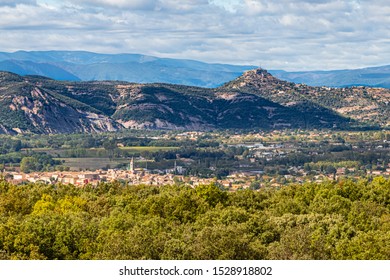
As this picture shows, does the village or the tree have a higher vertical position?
the village

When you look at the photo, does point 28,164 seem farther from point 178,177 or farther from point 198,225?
point 198,225

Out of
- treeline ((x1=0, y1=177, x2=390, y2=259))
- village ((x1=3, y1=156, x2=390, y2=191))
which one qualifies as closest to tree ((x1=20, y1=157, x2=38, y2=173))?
village ((x1=3, y1=156, x2=390, y2=191))

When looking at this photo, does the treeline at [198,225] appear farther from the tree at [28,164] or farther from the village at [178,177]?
the tree at [28,164]

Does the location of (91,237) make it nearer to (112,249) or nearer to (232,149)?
(112,249)

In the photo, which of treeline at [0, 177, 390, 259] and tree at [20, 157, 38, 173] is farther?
tree at [20, 157, 38, 173]

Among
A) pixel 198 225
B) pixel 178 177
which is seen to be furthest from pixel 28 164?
pixel 198 225

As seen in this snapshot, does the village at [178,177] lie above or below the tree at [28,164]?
above

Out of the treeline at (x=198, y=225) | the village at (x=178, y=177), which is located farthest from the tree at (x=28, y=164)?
the treeline at (x=198, y=225)

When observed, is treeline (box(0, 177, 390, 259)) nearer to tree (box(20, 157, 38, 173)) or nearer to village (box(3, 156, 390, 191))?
village (box(3, 156, 390, 191))

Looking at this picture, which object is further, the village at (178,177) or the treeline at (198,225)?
the village at (178,177)
